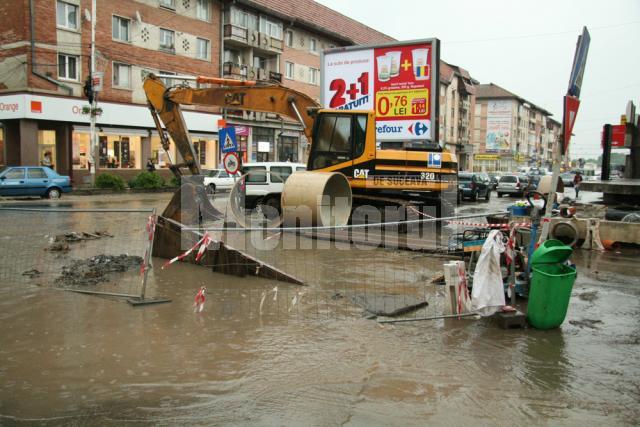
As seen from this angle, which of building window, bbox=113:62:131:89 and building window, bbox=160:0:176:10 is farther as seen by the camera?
building window, bbox=160:0:176:10

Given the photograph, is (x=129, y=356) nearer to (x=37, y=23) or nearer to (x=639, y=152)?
(x=639, y=152)

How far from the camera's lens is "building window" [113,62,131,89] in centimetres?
3341

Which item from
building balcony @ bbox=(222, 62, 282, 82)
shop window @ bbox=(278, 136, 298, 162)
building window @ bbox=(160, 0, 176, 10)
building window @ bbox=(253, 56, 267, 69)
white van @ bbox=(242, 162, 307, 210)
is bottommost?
white van @ bbox=(242, 162, 307, 210)

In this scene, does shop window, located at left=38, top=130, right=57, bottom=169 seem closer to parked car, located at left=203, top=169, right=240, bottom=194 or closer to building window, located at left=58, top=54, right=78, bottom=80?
building window, located at left=58, top=54, right=78, bottom=80

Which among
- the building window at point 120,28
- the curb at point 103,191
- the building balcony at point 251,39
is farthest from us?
the building balcony at point 251,39

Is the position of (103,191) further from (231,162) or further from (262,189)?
(231,162)

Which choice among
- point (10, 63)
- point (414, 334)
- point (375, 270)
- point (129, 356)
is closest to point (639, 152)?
point (375, 270)

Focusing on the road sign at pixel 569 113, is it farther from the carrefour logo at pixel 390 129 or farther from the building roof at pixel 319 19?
the building roof at pixel 319 19

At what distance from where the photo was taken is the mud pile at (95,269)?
27.8 feet

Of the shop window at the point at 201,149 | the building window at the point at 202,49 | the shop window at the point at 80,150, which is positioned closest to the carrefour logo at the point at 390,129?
the shop window at the point at 80,150

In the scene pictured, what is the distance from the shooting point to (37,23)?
29.0 m

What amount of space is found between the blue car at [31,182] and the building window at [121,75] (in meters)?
11.3

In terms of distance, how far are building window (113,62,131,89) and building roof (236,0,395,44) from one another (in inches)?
436

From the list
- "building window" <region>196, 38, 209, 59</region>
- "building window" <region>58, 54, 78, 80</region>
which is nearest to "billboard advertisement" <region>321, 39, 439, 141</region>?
"building window" <region>58, 54, 78, 80</region>
